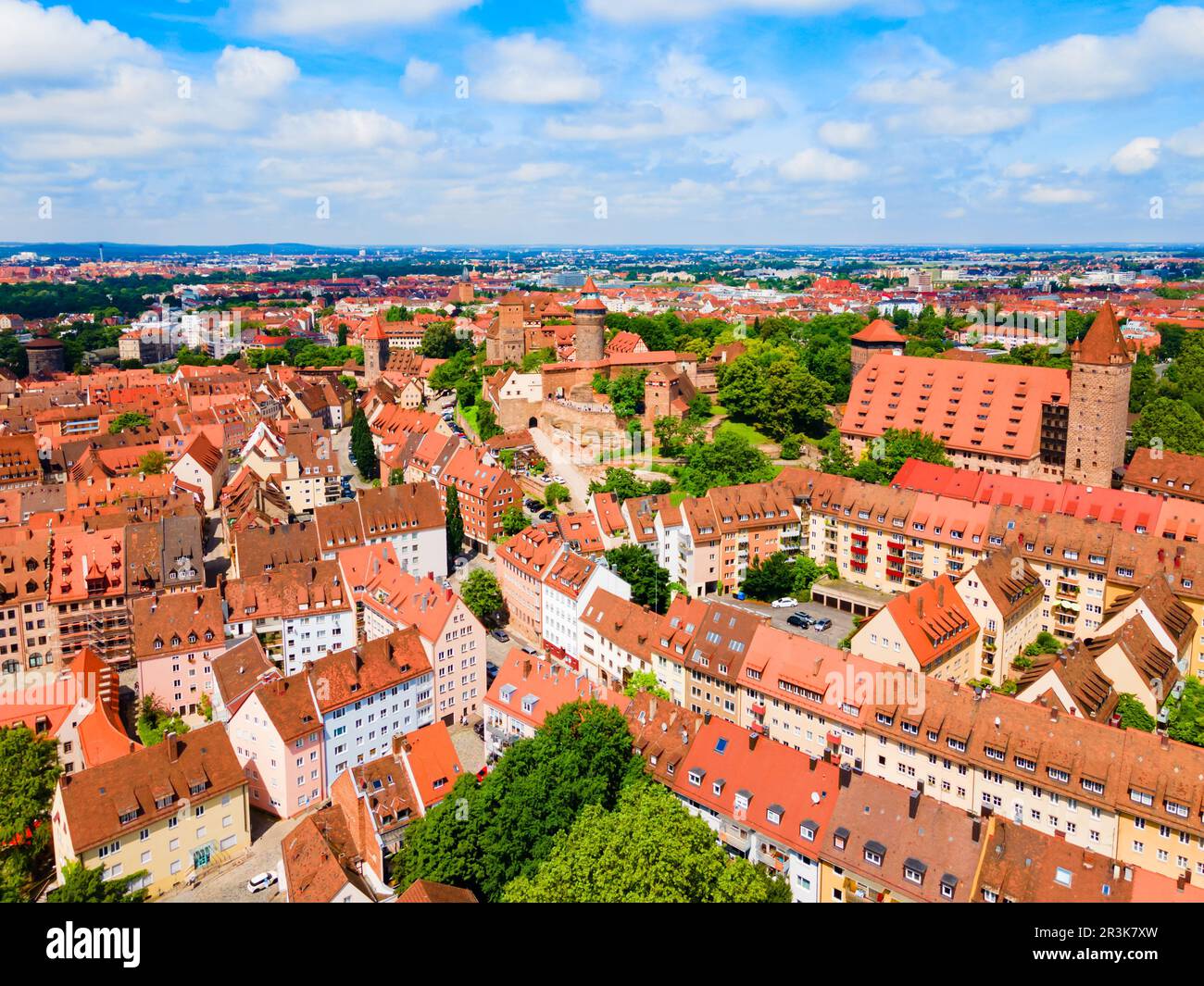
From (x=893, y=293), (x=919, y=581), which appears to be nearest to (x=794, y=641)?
(x=919, y=581)

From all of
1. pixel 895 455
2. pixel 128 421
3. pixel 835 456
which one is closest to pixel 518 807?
pixel 895 455

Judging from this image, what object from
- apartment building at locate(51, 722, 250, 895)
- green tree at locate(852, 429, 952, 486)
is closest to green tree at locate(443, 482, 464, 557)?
green tree at locate(852, 429, 952, 486)

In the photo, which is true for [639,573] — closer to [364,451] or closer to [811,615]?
[811,615]

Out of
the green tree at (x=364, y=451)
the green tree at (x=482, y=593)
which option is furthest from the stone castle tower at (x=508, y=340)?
the green tree at (x=482, y=593)

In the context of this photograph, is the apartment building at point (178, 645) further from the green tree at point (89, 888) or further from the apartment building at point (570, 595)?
the apartment building at point (570, 595)

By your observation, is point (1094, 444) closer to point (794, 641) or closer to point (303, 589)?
point (794, 641)
